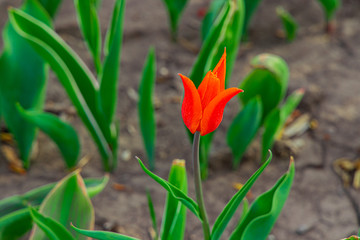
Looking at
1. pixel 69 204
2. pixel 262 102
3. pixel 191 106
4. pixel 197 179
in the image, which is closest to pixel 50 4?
pixel 262 102

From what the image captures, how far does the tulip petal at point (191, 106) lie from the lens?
3.02ft

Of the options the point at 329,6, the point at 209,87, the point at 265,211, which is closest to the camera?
the point at 209,87

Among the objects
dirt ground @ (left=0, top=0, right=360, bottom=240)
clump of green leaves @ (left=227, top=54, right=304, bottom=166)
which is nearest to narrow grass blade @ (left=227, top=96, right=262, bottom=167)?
clump of green leaves @ (left=227, top=54, right=304, bottom=166)

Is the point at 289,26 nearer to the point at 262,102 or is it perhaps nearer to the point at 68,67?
the point at 262,102

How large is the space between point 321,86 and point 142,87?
0.93 meters

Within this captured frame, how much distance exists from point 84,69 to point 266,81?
568 millimetres

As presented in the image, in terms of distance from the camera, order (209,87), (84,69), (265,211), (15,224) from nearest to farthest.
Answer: (209,87) < (265,211) < (15,224) < (84,69)

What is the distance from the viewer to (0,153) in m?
1.99

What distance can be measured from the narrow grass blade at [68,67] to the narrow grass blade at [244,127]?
16.1 inches

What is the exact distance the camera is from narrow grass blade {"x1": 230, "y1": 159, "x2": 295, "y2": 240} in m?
1.26

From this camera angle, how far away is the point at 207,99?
0.94m

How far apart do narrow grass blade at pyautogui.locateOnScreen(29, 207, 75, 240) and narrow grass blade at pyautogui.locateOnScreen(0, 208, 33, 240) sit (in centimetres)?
25

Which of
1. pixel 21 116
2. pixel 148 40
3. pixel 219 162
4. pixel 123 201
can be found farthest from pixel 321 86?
pixel 21 116

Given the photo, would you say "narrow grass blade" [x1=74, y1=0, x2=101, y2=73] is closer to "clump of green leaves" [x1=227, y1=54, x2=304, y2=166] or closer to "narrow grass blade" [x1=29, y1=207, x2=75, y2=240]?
"clump of green leaves" [x1=227, y1=54, x2=304, y2=166]
